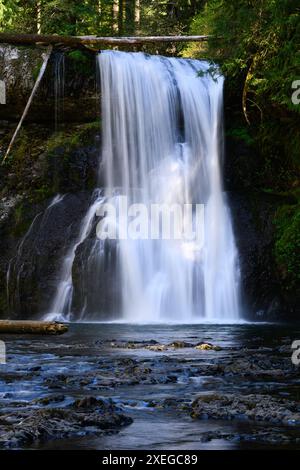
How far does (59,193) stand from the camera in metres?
20.6

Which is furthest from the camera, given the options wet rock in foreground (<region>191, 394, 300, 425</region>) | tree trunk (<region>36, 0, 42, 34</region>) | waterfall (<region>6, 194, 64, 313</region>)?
tree trunk (<region>36, 0, 42, 34</region>)

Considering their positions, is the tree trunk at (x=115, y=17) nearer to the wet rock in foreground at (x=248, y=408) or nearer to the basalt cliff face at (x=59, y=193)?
the basalt cliff face at (x=59, y=193)

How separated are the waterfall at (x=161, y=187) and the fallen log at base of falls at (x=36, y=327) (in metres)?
11.3

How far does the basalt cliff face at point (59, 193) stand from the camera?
18.5 meters

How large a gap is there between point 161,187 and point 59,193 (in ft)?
8.82

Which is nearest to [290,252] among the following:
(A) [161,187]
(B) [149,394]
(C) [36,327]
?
(A) [161,187]

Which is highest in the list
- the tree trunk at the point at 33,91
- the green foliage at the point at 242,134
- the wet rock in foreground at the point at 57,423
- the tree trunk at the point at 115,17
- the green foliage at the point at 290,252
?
the tree trunk at the point at 115,17

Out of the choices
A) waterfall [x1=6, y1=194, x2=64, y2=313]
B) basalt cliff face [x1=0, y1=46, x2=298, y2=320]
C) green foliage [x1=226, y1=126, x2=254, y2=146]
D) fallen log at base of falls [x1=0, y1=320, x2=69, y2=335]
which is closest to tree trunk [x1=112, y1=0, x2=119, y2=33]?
basalt cliff face [x1=0, y1=46, x2=298, y2=320]

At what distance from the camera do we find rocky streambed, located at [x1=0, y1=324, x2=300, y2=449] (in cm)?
579

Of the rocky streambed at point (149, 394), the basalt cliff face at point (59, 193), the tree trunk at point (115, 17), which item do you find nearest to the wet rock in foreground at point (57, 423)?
the rocky streambed at point (149, 394)

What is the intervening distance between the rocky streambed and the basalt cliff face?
5.65 m

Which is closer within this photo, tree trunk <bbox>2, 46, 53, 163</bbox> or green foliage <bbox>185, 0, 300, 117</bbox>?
green foliage <bbox>185, 0, 300, 117</bbox>

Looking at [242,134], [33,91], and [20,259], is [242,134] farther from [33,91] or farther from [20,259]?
[20,259]

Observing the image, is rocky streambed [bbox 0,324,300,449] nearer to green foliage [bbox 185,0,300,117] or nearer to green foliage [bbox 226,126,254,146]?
green foliage [bbox 185,0,300,117]
